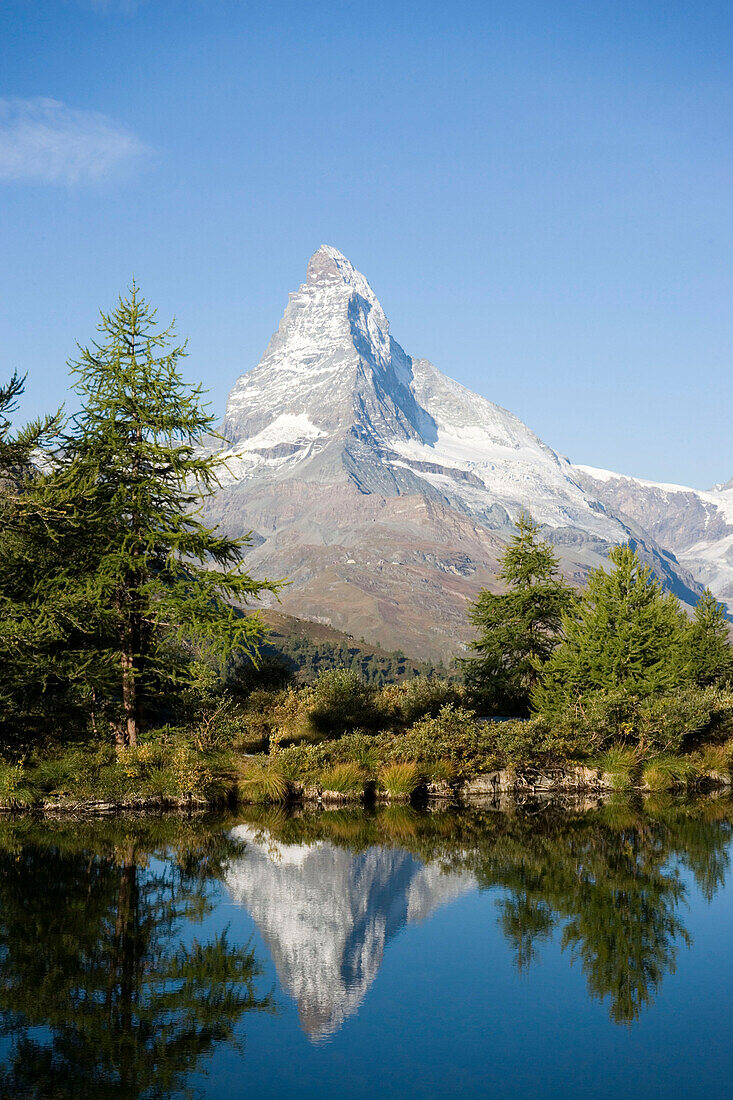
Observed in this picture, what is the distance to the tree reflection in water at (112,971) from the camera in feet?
37.2

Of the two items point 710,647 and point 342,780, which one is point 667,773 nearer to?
point 342,780

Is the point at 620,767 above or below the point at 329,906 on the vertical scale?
above

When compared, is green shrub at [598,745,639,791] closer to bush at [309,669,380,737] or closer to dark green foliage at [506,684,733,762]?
dark green foliage at [506,684,733,762]

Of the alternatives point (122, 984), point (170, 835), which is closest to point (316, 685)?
point (170, 835)

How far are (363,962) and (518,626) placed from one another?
33.2 meters

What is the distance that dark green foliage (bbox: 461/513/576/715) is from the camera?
156ft

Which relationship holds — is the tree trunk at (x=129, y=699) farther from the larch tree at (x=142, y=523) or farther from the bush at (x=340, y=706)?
the bush at (x=340, y=706)

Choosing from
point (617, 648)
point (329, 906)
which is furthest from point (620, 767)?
point (329, 906)

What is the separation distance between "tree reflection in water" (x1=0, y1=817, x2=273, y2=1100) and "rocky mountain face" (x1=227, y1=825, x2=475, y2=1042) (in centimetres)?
72

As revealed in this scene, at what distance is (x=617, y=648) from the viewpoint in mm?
36812

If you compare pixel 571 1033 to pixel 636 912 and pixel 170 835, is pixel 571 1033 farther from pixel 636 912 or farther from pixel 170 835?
pixel 170 835

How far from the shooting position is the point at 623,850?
75.5 ft

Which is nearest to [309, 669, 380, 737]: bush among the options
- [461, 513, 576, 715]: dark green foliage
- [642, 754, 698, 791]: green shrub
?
[461, 513, 576, 715]: dark green foliage

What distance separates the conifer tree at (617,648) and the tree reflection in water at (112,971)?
1869cm
